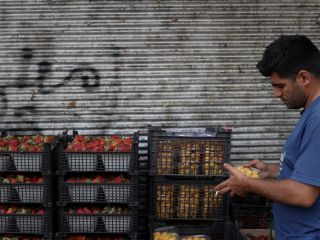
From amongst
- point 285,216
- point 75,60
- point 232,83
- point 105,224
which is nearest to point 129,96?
point 75,60

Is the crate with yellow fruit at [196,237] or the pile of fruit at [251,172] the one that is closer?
the pile of fruit at [251,172]

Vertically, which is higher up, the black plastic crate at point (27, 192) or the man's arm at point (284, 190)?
the man's arm at point (284, 190)

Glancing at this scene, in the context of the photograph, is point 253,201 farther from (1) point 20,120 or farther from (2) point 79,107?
(1) point 20,120

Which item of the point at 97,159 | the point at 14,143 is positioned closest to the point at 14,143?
the point at 14,143

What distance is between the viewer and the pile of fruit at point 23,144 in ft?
15.9

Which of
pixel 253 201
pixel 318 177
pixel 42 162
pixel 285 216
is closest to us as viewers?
pixel 318 177

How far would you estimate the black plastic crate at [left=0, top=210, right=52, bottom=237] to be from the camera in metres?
4.89

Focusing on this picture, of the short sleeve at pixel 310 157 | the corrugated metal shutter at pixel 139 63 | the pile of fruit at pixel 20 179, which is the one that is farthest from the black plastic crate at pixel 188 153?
the short sleeve at pixel 310 157

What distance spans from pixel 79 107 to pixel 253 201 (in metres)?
2.71

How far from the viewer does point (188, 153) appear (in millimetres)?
5164

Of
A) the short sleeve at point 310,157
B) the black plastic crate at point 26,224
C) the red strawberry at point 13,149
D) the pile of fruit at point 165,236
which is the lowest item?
the pile of fruit at point 165,236

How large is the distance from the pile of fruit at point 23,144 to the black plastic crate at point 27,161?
65 mm

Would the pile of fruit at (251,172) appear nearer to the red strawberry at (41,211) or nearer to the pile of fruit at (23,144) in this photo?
the pile of fruit at (23,144)

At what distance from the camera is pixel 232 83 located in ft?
20.6
